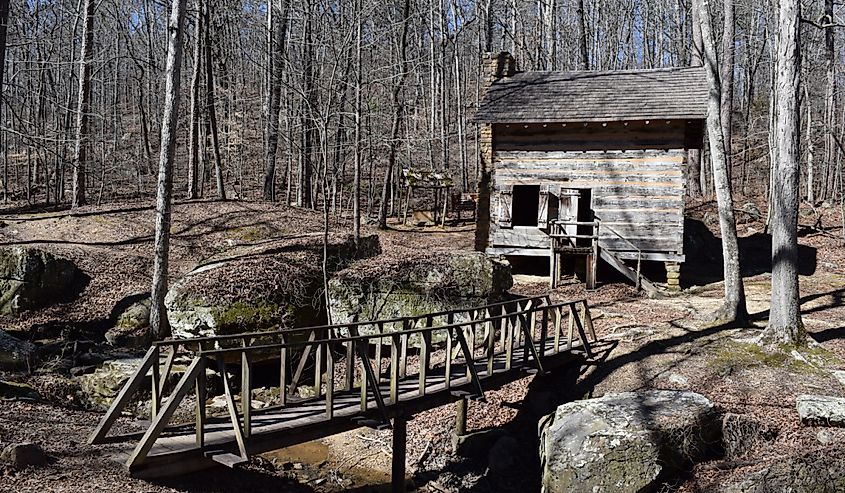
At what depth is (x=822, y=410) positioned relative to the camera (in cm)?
820

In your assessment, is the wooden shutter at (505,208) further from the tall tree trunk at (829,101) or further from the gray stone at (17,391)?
the gray stone at (17,391)

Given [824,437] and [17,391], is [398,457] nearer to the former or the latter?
[824,437]

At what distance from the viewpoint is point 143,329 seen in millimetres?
14367

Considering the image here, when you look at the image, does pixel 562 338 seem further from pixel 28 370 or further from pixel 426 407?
pixel 28 370

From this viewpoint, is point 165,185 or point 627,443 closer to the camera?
point 627,443

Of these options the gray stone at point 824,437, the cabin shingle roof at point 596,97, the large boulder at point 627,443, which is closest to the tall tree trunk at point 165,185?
the cabin shingle roof at point 596,97

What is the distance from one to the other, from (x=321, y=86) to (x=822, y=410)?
1641cm

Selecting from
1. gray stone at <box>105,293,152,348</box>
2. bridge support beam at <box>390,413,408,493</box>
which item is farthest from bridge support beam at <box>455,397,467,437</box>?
gray stone at <box>105,293,152,348</box>

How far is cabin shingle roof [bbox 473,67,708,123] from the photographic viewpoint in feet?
59.4

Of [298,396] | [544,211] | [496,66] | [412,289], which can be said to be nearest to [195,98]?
[496,66]

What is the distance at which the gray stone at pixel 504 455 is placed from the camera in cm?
1048

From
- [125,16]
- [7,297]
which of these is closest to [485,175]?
[7,297]

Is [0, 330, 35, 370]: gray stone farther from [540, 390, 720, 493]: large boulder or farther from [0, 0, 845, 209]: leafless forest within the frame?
[540, 390, 720, 493]: large boulder

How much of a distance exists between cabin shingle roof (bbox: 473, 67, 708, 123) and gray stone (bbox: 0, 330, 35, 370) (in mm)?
12892
